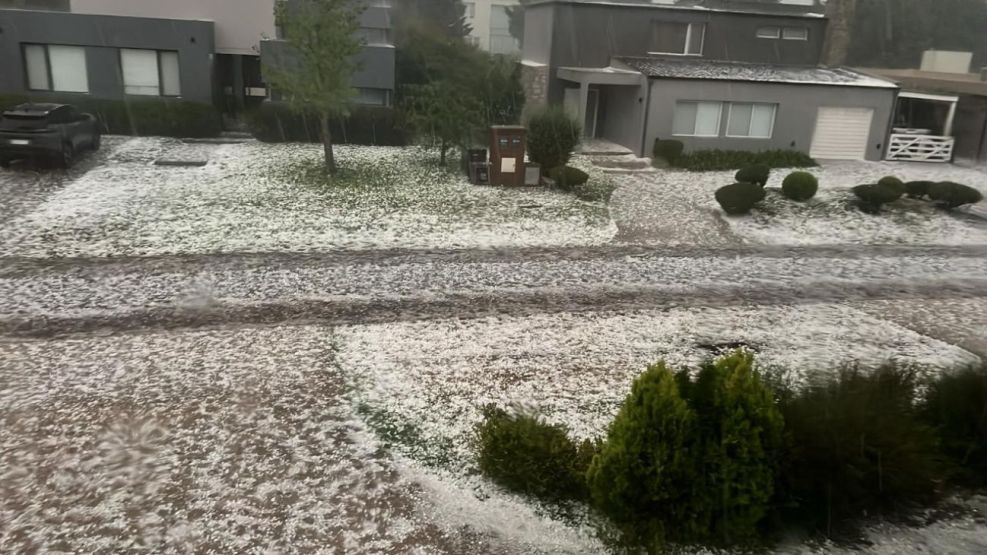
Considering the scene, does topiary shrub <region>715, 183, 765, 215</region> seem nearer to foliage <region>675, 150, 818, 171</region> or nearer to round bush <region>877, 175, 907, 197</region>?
round bush <region>877, 175, 907, 197</region>

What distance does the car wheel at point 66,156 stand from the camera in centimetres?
2008

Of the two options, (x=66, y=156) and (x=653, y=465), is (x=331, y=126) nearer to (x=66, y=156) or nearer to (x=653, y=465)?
(x=66, y=156)

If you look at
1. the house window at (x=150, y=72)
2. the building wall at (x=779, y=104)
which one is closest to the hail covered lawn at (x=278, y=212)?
the house window at (x=150, y=72)

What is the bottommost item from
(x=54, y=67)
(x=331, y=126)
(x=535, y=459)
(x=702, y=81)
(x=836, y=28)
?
(x=535, y=459)

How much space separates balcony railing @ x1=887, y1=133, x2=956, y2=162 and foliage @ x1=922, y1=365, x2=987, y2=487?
23723mm

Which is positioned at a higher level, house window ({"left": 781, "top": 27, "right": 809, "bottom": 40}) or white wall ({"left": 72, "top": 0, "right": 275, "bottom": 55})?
house window ({"left": 781, "top": 27, "right": 809, "bottom": 40})

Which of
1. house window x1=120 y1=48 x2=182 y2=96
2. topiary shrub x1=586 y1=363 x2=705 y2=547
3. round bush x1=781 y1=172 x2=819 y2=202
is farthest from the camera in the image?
house window x1=120 y1=48 x2=182 y2=96

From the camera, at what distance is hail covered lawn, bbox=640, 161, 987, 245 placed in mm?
17966

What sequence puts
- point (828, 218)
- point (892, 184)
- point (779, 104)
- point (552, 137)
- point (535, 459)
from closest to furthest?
point (535, 459) < point (828, 218) < point (892, 184) < point (552, 137) < point (779, 104)

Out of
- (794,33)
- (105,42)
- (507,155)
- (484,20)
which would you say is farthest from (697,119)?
(484,20)

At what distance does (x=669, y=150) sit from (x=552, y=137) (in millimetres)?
5480

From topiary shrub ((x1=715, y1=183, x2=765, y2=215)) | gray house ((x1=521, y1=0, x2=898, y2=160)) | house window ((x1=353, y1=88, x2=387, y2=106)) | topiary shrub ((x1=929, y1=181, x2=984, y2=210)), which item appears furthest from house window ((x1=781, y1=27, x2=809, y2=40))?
house window ((x1=353, y1=88, x2=387, y2=106))

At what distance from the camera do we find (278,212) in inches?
692

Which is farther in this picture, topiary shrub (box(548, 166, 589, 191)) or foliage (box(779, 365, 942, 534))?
topiary shrub (box(548, 166, 589, 191))
